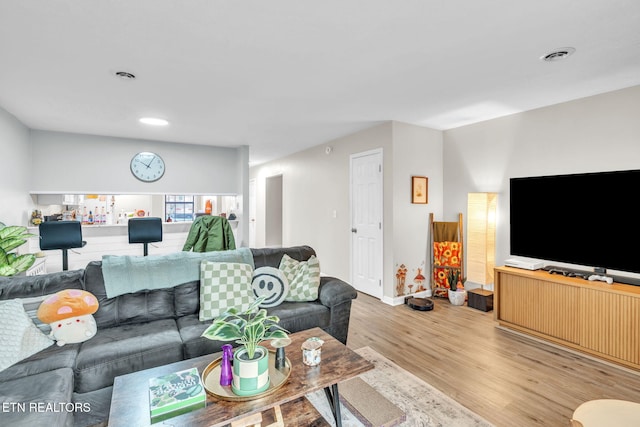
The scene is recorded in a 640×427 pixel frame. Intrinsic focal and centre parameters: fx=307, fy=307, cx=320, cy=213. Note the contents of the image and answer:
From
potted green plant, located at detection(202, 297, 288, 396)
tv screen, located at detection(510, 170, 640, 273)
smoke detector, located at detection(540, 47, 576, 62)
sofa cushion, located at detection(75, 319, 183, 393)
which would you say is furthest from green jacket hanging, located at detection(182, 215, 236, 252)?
smoke detector, located at detection(540, 47, 576, 62)

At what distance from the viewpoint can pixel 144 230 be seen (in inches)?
151

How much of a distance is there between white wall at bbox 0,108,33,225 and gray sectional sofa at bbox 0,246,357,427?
70.2 inches

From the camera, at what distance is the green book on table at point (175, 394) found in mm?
1255

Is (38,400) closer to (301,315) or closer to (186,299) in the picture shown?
(186,299)

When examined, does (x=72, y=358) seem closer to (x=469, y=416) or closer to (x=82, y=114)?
(x=469, y=416)

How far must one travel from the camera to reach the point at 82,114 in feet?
11.4

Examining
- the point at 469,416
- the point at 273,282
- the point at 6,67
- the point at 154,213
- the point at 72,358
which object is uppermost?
the point at 6,67

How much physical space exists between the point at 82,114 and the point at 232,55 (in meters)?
2.44

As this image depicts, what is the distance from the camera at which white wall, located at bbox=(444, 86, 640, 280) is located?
2.86 meters

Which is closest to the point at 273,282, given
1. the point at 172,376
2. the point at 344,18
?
the point at 172,376

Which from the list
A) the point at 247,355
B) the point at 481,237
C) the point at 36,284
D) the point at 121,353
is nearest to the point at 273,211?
the point at 481,237

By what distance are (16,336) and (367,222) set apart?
3.62 meters

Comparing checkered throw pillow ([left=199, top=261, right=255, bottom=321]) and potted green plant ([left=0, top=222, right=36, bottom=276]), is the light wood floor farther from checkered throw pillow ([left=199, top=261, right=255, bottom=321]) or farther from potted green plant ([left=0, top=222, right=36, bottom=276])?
potted green plant ([left=0, top=222, right=36, bottom=276])

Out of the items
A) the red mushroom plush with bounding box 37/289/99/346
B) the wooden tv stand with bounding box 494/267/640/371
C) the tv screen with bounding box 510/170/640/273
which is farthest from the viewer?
the tv screen with bounding box 510/170/640/273
